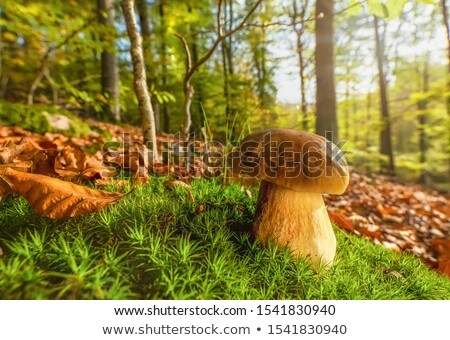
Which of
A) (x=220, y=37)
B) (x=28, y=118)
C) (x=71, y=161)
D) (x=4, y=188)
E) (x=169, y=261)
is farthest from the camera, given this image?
(x=28, y=118)

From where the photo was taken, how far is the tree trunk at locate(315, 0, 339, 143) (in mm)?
3752

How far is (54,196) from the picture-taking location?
909 mm

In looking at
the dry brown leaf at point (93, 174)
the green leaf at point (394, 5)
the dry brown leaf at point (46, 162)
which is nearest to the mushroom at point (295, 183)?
the dry brown leaf at point (93, 174)

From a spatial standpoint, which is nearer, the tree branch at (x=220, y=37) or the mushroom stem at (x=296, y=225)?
the mushroom stem at (x=296, y=225)

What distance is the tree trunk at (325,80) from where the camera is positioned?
3752mm

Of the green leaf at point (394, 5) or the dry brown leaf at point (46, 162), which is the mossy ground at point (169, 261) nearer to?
the dry brown leaf at point (46, 162)

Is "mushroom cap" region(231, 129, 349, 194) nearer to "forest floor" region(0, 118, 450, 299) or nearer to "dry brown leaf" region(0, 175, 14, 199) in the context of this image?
"forest floor" region(0, 118, 450, 299)

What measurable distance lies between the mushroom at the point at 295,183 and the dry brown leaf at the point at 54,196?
612 mm

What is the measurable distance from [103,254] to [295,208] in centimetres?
81

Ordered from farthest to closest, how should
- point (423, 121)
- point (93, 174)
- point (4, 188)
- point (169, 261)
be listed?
point (423, 121)
point (93, 174)
point (4, 188)
point (169, 261)

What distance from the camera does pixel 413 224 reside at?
9.55ft

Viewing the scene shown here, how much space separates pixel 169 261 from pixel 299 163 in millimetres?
611

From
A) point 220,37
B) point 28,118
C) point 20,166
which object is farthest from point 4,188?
point 28,118

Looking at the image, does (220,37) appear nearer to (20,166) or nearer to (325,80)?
(20,166)
